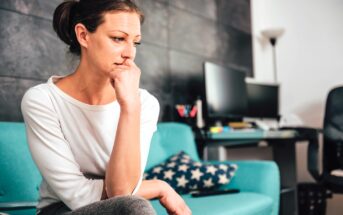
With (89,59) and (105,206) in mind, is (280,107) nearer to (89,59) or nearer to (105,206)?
(89,59)

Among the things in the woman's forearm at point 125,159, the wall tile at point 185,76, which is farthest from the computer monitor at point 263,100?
the woman's forearm at point 125,159

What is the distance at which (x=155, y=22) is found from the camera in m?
2.67

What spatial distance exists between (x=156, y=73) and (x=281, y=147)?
1260 millimetres

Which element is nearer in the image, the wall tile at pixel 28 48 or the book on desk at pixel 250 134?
the wall tile at pixel 28 48

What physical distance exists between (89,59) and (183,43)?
1.89 m

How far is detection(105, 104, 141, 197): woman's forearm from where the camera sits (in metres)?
0.95

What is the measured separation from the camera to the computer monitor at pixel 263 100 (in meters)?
3.32

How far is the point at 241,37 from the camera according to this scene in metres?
3.64

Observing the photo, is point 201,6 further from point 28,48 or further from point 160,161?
point 28,48

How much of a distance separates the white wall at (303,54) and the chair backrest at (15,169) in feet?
8.41

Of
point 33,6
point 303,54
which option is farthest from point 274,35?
point 33,6

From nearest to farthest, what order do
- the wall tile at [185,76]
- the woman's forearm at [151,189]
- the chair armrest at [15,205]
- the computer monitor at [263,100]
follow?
1. the woman's forearm at [151,189]
2. the chair armrest at [15,205]
3. the wall tile at [185,76]
4. the computer monitor at [263,100]

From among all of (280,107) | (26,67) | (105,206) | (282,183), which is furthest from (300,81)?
(105,206)

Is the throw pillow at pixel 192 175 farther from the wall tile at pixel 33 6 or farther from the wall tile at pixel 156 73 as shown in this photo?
the wall tile at pixel 33 6
